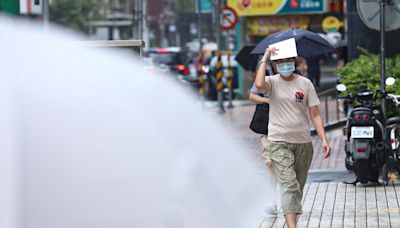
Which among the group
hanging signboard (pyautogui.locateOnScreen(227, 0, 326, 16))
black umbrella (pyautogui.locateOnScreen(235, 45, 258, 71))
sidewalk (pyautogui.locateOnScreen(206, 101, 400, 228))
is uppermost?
hanging signboard (pyautogui.locateOnScreen(227, 0, 326, 16))

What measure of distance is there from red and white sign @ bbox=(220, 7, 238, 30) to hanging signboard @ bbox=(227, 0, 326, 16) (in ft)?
12.2

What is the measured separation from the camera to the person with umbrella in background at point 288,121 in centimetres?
761

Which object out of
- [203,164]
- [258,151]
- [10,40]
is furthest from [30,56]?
[258,151]

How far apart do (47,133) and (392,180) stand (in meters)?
9.14

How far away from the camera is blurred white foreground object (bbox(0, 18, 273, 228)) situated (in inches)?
101

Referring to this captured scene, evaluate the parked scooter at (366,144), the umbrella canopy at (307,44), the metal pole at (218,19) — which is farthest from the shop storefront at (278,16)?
the umbrella canopy at (307,44)

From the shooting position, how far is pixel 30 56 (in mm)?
2836

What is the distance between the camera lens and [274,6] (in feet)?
99.0

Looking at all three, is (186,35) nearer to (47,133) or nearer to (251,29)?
(251,29)

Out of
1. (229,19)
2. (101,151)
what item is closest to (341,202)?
(101,151)

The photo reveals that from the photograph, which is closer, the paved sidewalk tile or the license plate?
the paved sidewalk tile

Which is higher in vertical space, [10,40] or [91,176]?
[10,40]

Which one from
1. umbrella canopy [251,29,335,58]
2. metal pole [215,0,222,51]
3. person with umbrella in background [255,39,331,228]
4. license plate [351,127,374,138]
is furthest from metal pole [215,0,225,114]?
person with umbrella in background [255,39,331,228]

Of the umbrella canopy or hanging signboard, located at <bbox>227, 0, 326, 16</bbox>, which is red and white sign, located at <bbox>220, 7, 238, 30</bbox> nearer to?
hanging signboard, located at <bbox>227, 0, 326, 16</bbox>
